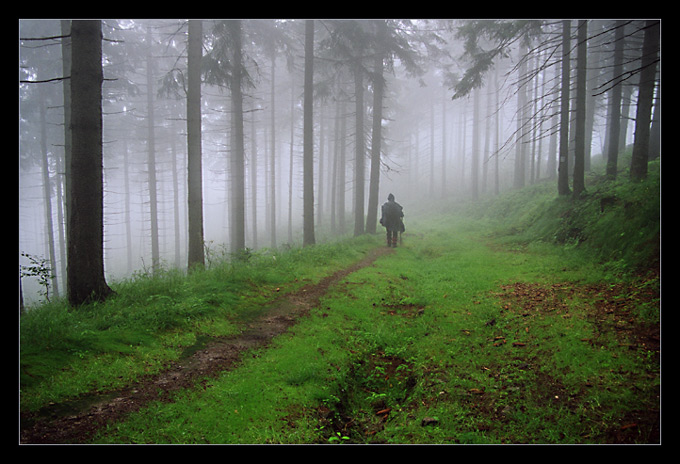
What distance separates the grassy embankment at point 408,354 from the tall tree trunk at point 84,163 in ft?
2.12

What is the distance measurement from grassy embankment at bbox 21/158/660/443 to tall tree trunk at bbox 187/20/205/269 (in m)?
2.74

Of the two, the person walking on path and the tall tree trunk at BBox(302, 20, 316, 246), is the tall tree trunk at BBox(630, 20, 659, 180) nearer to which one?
the person walking on path

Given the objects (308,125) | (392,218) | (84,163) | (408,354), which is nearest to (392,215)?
(392,218)

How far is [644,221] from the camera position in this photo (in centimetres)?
671

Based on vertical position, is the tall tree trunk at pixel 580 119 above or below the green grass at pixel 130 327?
above

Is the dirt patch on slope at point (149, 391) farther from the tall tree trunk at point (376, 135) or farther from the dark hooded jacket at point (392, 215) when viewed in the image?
the tall tree trunk at point (376, 135)

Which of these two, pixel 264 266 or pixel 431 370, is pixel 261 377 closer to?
pixel 431 370

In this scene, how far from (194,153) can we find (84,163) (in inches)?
178

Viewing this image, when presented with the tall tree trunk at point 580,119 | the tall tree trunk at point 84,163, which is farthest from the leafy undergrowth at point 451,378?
the tall tree trunk at point 580,119

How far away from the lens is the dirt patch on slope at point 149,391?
286 centimetres

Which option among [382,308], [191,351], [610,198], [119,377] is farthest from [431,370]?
[610,198]

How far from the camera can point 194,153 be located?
1014cm
